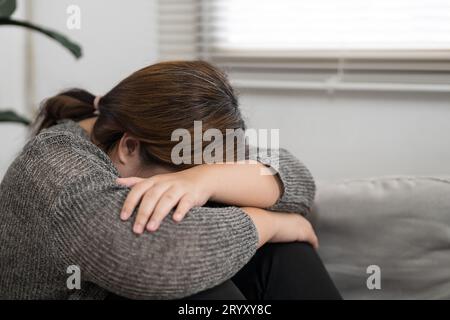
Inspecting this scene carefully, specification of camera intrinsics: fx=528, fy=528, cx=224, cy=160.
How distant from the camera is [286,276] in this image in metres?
0.94

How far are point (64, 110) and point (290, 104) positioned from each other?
2.18 feet

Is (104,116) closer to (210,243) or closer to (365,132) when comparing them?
(210,243)

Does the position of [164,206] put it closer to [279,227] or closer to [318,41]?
[279,227]

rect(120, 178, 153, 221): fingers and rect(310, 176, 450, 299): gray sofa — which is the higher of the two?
rect(120, 178, 153, 221): fingers

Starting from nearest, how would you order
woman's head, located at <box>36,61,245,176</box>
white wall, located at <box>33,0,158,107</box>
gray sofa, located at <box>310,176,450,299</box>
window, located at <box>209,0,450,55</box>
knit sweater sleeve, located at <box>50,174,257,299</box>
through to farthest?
knit sweater sleeve, located at <box>50,174,257,299</box>, woman's head, located at <box>36,61,245,176</box>, gray sofa, located at <box>310,176,450,299</box>, window, located at <box>209,0,450,55</box>, white wall, located at <box>33,0,158,107</box>

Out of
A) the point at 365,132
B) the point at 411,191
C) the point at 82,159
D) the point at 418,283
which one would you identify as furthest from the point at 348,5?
the point at 82,159

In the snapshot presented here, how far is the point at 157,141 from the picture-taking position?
881 millimetres

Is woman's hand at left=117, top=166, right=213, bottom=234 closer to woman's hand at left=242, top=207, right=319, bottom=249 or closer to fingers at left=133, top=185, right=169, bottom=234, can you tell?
fingers at left=133, top=185, right=169, bottom=234

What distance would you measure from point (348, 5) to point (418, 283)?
727 mm

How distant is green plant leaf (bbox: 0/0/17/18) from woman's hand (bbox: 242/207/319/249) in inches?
27.0

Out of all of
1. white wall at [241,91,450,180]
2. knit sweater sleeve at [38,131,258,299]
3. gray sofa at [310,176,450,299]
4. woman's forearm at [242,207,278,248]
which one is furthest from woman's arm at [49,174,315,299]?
white wall at [241,91,450,180]

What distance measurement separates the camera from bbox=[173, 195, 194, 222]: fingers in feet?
2.39

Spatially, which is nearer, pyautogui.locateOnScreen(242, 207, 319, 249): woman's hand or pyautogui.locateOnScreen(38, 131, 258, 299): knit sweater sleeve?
pyautogui.locateOnScreen(38, 131, 258, 299): knit sweater sleeve

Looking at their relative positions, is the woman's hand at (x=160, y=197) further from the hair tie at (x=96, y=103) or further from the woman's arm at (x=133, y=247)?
the hair tie at (x=96, y=103)
